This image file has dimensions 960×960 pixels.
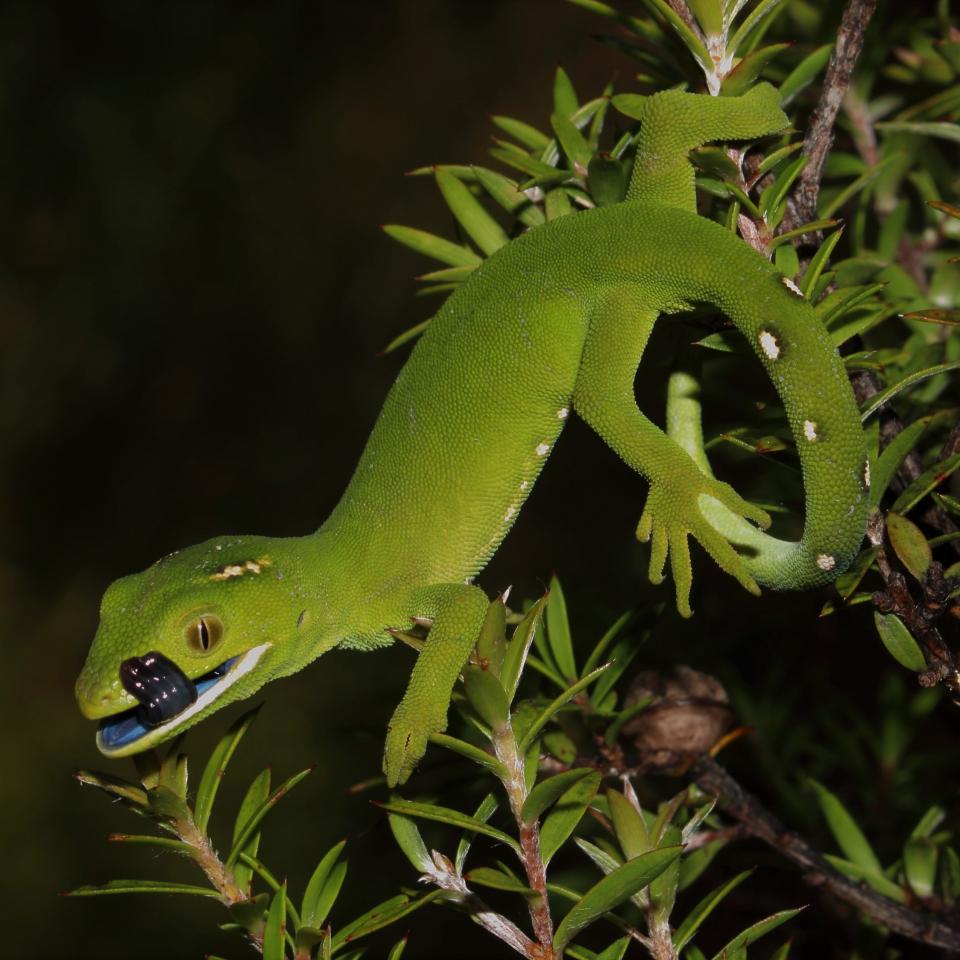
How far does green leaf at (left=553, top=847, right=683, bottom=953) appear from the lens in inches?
47.9

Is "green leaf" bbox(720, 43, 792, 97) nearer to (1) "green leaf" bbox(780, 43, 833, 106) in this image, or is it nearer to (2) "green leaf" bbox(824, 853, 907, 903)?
(1) "green leaf" bbox(780, 43, 833, 106)

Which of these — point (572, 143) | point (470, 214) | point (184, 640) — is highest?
point (572, 143)

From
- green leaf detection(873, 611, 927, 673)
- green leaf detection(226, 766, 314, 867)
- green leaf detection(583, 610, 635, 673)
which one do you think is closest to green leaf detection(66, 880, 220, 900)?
green leaf detection(226, 766, 314, 867)

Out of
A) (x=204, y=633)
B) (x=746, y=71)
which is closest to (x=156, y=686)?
(x=204, y=633)

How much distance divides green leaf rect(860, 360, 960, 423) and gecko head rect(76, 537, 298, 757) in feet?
3.77

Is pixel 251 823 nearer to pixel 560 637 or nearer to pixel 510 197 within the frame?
pixel 560 637

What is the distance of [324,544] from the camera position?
2.21 meters

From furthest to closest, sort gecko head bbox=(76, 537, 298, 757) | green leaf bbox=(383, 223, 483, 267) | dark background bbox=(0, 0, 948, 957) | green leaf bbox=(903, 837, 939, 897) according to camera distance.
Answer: dark background bbox=(0, 0, 948, 957) → green leaf bbox=(383, 223, 483, 267) → gecko head bbox=(76, 537, 298, 757) → green leaf bbox=(903, 837, 939, 897)

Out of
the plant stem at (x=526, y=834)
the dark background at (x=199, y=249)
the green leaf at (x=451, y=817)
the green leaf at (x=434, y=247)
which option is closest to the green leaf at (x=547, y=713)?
the plant stem at (x=526, y=834)

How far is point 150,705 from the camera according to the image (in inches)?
69.1

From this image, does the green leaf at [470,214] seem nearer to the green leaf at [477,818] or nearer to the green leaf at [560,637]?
the green leaf at [560,637]

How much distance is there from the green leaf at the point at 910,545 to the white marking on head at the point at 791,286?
36 cm

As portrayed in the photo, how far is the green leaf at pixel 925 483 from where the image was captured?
53.5 inches

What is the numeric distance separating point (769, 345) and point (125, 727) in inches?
49.4
